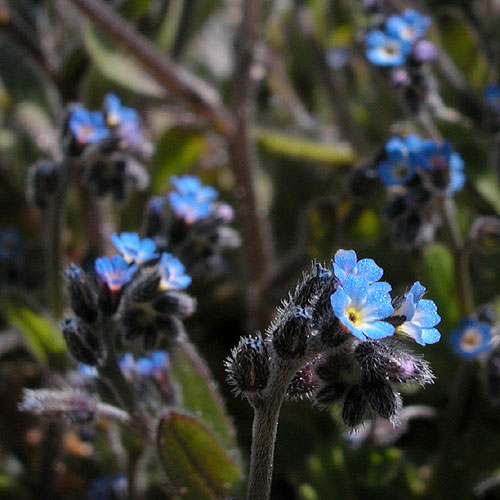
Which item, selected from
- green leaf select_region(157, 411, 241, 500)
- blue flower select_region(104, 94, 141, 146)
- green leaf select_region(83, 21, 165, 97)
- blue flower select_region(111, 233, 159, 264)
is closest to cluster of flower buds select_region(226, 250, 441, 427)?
green leaf select_region(157, 411, 241, 500)

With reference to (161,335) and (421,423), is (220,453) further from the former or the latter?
(421,423)

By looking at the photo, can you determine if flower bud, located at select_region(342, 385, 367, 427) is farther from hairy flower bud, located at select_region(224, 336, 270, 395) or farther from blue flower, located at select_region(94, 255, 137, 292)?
blue flower, located at select_region(94, 255, 137, 292)

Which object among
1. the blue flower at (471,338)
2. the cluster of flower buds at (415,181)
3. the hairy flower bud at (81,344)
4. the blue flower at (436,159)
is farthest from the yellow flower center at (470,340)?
the hairy flower bud at (81,344)

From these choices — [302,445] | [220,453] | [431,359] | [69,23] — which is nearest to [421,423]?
[431,359]

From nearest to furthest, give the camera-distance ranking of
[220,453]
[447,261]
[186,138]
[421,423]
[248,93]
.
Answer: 1. [220,453]
2. [447,261]
3. [421,423]
4. [248,93]
5. [186,138]

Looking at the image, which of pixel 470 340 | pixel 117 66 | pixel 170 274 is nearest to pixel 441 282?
pixel 470 340
